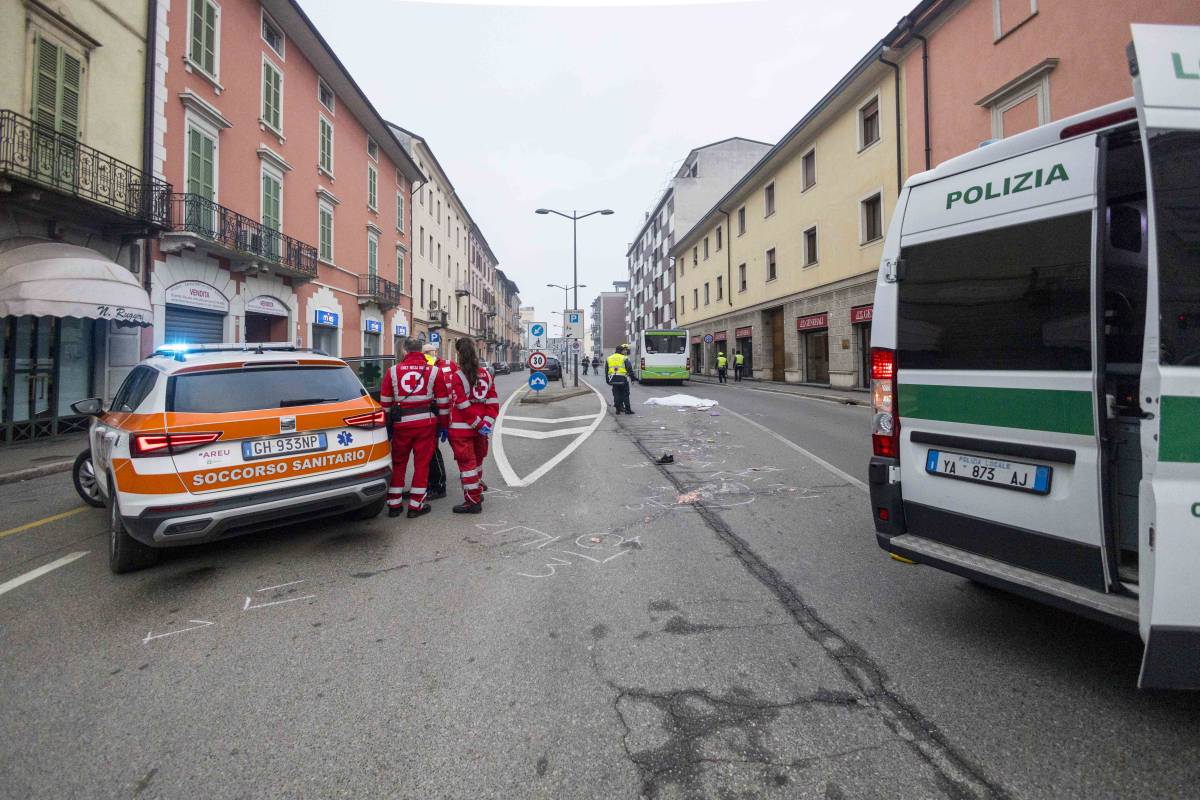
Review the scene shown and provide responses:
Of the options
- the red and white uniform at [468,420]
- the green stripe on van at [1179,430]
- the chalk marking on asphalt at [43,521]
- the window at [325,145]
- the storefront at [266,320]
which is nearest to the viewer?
the green stripe on van at [1179,430]

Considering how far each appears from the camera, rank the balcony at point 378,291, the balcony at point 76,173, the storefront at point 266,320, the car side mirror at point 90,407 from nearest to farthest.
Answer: the car side mirror at point 90,407
the balcony at point 76,173
the storefront at point 266,320
the balcony at point 378,291

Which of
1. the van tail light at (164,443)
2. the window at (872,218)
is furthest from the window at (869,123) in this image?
the van tail light at (164,443)

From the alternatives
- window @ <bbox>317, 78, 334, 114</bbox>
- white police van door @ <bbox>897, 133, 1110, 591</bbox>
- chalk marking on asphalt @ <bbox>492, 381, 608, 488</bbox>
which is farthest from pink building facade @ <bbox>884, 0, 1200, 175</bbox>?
window @ <bbox>317, 78, 334, 114</bbox>

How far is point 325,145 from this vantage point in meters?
21.7

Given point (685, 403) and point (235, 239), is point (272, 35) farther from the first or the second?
point (685, 403)

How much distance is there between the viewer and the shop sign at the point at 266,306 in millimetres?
16969

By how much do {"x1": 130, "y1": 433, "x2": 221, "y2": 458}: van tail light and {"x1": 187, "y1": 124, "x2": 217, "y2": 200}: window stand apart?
1376 centimetres

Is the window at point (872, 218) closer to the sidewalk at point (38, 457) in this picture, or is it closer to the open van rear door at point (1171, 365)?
the open van rear door at point (1171, 365)

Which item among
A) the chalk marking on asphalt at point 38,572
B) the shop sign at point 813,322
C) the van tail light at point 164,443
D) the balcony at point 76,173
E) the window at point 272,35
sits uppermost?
the window at point 272,35

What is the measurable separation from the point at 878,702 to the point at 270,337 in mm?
20232

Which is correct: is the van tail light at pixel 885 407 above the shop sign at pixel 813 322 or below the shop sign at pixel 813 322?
below

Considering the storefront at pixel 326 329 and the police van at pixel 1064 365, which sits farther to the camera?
the storefront at pixel 326 329

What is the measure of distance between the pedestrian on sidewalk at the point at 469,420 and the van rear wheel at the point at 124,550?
2.43m

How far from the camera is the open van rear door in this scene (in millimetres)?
1963
